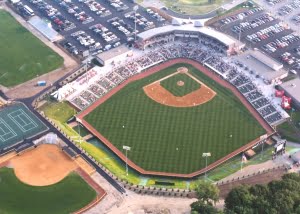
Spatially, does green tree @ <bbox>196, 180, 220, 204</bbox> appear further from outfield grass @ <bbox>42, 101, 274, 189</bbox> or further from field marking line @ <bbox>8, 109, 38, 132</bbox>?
field marking line @ <bbox>8, 109, 38, 132</bbox>

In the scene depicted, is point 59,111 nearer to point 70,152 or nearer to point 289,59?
point 70,152

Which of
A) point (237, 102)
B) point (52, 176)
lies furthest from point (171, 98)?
point (52, 176)

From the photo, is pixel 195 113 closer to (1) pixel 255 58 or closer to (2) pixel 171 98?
(2) pixel 171 98

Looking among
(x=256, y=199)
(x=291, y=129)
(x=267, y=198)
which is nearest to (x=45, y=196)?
(x=256, y=199)

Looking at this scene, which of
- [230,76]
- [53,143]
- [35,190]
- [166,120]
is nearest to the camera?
[35,190]

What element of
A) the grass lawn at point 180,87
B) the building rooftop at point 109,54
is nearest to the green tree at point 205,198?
the grass lawn at point 180,87

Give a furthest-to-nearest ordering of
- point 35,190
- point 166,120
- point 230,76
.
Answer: point 230,76 < point 166,120 < point 35,190

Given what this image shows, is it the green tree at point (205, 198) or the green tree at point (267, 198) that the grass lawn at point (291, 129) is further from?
the green tree at point (205, 198)
